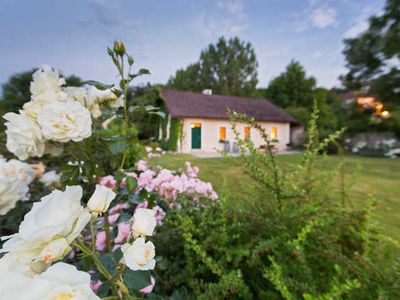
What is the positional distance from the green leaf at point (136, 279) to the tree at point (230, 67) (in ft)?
85.1

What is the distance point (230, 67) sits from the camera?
84.0 ft

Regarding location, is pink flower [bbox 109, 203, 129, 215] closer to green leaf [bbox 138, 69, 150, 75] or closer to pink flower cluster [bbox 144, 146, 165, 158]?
pink flower cluster [bbox 144, 146, 165, 158]

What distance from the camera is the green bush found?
849mm

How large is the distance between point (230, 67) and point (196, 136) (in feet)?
51.8

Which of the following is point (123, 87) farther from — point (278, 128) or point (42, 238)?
point (278, 128)

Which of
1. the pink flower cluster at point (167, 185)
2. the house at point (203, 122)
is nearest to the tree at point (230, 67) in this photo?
the house at point (203, 122)

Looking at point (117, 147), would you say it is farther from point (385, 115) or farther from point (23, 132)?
point (385, 115)

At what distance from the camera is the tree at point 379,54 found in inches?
380

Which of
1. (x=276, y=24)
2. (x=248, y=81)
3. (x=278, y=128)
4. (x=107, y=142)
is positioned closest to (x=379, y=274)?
(x=107, y=142)

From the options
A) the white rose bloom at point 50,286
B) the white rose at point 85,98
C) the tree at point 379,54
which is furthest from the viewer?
the tree at point 379,54

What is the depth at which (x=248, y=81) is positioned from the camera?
25812mm

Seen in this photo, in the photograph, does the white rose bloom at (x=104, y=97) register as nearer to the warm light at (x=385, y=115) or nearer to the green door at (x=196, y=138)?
the green door at (x=196, y=138)

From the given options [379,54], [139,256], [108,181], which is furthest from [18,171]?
[379,54]

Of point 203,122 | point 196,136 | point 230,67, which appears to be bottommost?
point 196,136
